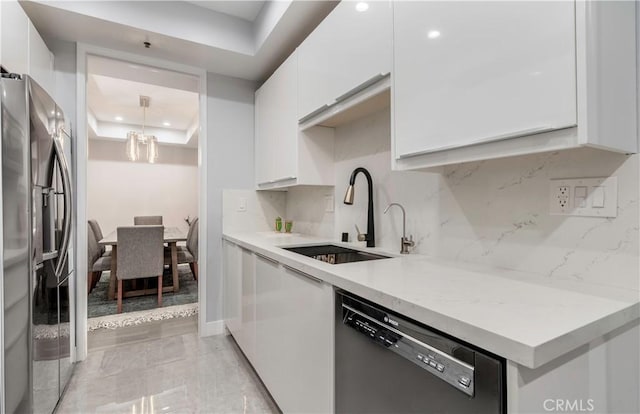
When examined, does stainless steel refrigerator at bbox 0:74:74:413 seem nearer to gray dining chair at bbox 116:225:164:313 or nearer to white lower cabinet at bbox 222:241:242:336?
white lower cabinet at bbox 222:241:242:336

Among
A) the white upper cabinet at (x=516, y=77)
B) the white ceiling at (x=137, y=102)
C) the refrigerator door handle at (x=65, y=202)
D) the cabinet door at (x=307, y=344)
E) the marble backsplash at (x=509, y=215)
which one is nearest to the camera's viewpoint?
the white upper cabinet at (x=516, y=77)

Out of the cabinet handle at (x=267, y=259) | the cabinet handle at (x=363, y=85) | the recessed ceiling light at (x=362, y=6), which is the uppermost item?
the recessed ceiling light at (x=362, y=6)

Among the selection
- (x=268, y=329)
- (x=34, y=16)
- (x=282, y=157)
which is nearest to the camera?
(x=268, y=329)

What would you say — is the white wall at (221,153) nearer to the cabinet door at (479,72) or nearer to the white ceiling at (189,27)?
the white ceiling at (189,27)

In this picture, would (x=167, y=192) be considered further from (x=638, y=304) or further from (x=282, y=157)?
(x=638, y=304)

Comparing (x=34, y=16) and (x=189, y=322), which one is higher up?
(x=34, y=16)

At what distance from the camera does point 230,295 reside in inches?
96.5

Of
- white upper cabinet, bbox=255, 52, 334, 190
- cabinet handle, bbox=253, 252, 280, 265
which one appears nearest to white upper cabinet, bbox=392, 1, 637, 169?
cabinet handle, bbox=253, 252, 280, 265

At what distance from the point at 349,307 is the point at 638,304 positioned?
761 mm

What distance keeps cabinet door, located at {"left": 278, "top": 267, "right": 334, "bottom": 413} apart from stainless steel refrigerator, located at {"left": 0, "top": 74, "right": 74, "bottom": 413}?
1.11m

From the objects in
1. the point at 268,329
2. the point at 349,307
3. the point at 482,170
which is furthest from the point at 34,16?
the point at 482,170

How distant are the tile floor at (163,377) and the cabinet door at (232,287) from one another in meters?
0.19

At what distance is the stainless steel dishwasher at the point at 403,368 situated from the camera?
630 mm

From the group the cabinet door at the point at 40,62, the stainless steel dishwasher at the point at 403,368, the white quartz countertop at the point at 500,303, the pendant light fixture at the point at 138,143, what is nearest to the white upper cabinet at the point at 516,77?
the white quartz countertop at the point at 500,303
